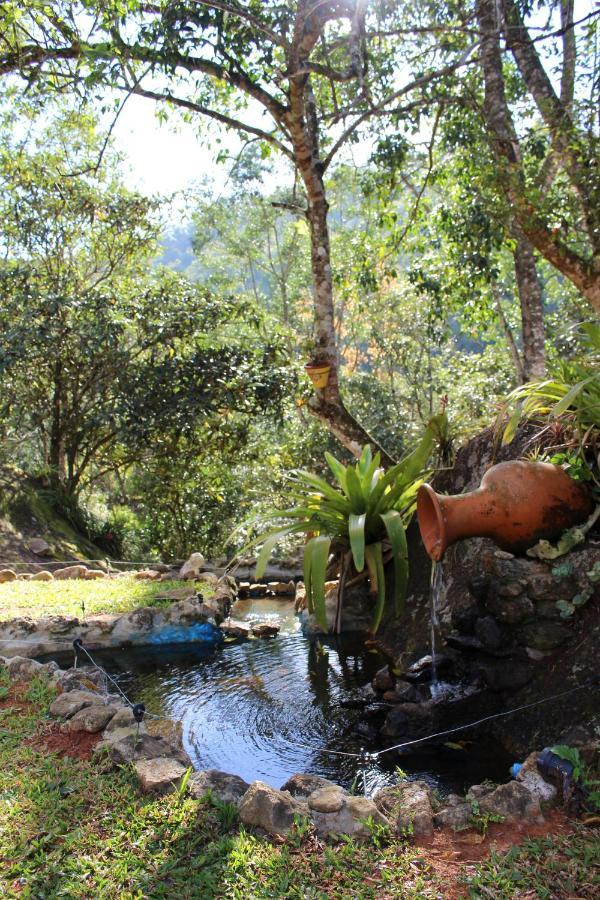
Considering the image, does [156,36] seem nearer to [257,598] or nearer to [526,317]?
[526,317]

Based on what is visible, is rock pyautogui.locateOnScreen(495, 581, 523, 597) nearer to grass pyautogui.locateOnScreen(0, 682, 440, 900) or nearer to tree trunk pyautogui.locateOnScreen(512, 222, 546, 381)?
grass pyautogui.locateOnScreen(0, 682, 440, 900)

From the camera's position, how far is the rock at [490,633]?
3.42 metres

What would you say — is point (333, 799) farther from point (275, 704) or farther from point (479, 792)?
point (275, 704)

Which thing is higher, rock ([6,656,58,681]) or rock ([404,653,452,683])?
rock ([6,656,58,681])

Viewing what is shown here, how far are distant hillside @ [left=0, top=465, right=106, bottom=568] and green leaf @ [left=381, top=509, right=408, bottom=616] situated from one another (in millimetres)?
5435

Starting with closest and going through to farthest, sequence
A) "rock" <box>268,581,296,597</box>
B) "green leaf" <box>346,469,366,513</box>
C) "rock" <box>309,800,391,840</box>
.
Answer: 1. "rock" <box>309,800,391,840</box>
2. "green leaf" <box>346,469,366,513</box>
3. "rock" <box>268,581,296,597</box>

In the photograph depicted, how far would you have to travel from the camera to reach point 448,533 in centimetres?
337

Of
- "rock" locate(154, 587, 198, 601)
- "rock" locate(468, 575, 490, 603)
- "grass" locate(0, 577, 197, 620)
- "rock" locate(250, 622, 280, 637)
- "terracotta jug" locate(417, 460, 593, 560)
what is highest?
"terracotta jug" locate(417, 460, 593, 560)

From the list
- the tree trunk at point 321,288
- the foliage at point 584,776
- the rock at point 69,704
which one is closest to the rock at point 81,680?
the rock at point 69,704

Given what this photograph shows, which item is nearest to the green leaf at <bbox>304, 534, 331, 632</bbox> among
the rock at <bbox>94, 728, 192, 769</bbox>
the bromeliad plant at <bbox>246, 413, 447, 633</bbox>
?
the bromeliad plant at <bbox>246, 413, 447, 633</bbox>

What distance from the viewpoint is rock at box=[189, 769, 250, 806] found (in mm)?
2391

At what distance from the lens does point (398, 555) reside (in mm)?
4004

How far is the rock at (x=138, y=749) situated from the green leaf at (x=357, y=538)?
4.39 feet

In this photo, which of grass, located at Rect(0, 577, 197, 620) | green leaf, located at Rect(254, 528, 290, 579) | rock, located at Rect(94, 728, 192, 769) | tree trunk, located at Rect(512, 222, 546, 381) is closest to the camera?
rock, located at Rect(94, 728, 192, 769)
